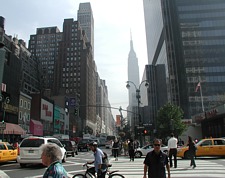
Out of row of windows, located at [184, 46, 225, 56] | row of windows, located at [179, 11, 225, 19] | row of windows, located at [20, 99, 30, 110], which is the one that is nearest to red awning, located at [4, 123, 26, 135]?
row of windows, located at [20, 99, 30, 110]

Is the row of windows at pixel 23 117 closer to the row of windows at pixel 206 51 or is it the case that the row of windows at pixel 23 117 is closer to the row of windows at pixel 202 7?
the row of windows at pixel 206 51

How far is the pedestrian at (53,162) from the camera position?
12.0 feet

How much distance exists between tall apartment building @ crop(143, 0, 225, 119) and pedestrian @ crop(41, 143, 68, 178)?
74.6m

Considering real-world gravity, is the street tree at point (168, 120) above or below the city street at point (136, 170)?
above

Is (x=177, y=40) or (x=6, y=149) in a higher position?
(x=177, y=40)

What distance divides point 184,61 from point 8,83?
54.8 metres

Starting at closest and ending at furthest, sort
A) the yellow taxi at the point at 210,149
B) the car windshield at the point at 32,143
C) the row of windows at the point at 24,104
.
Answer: the car windshield at the point at 32,143 → the yellow taxi at the point at 210,149 → the row of windows at the point at 24,104

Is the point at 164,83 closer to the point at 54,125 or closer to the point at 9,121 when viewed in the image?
the point at 54,125

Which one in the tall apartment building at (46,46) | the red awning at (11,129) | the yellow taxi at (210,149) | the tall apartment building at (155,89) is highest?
the tall apartment building at (46,46)

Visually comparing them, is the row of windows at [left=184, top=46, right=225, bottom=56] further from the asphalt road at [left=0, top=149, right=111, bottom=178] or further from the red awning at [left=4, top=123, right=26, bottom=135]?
the asphalt road at [left=0, top=149, right=111, bottom=178]

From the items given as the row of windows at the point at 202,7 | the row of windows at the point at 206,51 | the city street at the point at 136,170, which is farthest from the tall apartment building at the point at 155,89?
the city street at the point at 136,170

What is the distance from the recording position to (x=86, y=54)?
139m

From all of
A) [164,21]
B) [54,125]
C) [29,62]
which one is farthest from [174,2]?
[29,62]

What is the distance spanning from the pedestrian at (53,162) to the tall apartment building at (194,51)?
245 feet
